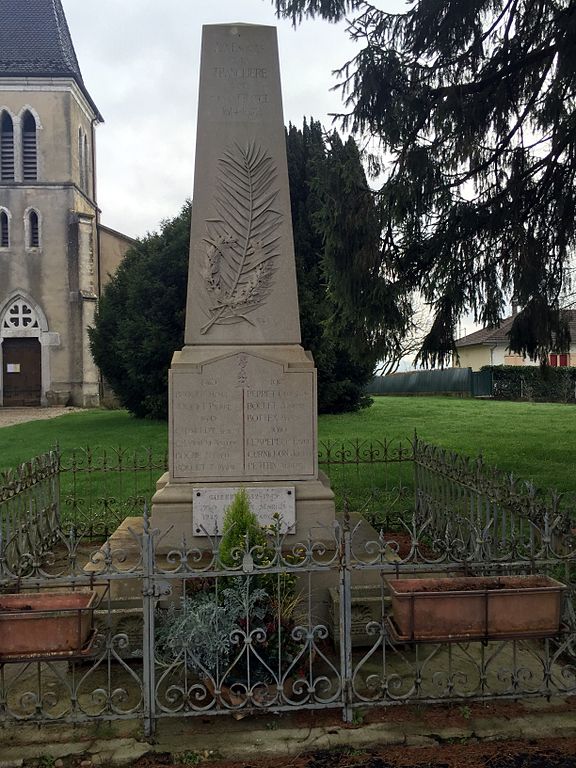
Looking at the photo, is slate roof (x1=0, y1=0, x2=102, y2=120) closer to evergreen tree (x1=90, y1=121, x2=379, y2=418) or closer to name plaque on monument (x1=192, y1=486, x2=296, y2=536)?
evergreen tree (x1=90, y1=121, x2=379, y2=418)

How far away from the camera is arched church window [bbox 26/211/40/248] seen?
92.2 ft

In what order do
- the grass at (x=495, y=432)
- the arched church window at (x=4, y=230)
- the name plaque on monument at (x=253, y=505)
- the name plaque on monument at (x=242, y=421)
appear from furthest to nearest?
the arched church window at (x=4, y=230) < the grass at (x=495, y=432) < the name plaque on monument at (x=242, y=421) < the name plaque on monument at (x=253, y=505)

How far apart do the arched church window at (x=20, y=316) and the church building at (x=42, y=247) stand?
4 centimetres

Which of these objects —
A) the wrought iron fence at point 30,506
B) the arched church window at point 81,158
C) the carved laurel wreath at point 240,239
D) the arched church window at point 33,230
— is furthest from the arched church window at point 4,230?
the carved laurel wreath at point 240,239

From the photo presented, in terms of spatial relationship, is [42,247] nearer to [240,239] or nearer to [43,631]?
[240,239]

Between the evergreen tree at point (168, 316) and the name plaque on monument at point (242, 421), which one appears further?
the evergreen tree at point (168, 316)

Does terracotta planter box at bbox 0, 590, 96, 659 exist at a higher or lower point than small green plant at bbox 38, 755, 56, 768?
higher

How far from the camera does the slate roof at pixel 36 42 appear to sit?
27.7 meters

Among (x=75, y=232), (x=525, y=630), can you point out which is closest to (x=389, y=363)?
(x=525, y=630)

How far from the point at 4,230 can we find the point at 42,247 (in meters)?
1.94

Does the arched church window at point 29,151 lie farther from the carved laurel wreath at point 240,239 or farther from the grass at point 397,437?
the carved laurel wreath at point 240,239

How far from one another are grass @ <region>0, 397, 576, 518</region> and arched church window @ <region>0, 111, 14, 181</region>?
522 inches

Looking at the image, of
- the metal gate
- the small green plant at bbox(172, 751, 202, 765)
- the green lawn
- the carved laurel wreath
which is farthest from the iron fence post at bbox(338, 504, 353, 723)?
the green lawn

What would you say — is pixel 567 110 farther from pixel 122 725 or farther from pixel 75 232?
pixel 75 232
